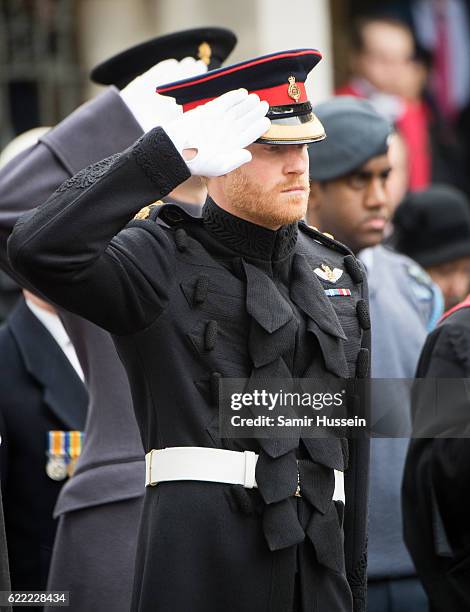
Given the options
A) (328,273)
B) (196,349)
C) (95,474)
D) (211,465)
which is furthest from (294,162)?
(95,474)

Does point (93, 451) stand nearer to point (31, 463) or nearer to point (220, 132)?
point (31, 463)

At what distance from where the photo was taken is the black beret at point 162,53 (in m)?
4.80

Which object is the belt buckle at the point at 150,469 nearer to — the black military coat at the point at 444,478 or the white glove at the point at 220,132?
the white glove at the point at 220,132

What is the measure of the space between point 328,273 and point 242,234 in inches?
12.2

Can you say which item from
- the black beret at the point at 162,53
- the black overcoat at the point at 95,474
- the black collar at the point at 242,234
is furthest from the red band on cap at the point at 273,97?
the black beret at the point at 162,53

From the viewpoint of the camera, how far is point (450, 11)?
423 inches

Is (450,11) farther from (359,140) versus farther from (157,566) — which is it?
(157,566)

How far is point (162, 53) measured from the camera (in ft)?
15.8

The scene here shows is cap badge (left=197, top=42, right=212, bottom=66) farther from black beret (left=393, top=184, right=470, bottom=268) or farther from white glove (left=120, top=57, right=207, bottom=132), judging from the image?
black beret (left=393, top=184, right=470, bottom=268)

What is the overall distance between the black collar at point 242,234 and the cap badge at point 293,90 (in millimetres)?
302

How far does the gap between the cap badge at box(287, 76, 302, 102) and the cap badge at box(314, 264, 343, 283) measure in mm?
427

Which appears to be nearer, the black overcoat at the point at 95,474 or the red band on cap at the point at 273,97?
the red band on cap at the point at 273,97

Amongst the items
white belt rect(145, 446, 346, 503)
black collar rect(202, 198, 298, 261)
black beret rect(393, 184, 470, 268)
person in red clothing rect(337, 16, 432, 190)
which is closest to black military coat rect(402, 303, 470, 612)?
black collar rect(202, 198, 298, 261)

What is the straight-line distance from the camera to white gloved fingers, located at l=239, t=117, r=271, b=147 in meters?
3.43
